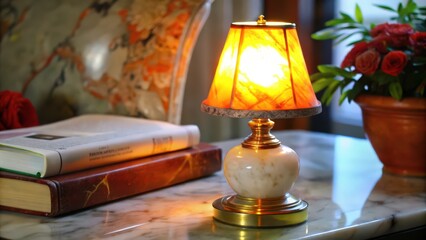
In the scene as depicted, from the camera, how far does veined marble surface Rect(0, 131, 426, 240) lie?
109 cm

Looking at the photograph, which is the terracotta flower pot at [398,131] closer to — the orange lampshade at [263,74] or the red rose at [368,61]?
the red rose at [368,61]

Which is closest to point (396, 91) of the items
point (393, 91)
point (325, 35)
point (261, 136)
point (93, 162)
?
point (393, 91)

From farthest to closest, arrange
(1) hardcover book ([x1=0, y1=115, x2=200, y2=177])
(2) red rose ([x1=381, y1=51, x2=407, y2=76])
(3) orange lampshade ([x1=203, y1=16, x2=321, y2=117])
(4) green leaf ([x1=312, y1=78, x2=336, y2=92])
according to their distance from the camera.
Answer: (4) green leaf ([x1=312, y1=78, x2=336, y2=92]), (2) red rose ([x1=381, y1=51, x2=407, y2=76]), (1) hardcover book ([x1=0, y1=115, x2=200, y2=177]), (3) orange lampshade ([x1=203, y1=16, x2=321, y2=117])

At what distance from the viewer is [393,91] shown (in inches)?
55.4

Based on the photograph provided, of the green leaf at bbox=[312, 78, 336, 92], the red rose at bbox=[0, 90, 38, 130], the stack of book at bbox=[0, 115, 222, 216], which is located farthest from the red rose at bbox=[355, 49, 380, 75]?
the red rose at bbox=[0, 90, 38, 130]

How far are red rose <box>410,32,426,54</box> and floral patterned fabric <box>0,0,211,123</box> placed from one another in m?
0.40

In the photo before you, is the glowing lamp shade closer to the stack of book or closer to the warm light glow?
the warm light glow

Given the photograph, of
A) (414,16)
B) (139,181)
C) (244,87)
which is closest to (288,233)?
(244,87)

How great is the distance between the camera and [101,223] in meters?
1.14

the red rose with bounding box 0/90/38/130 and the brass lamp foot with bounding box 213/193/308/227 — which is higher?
the red rose with bounding box 0/90/38/130

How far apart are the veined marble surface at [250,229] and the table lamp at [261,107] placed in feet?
0.11

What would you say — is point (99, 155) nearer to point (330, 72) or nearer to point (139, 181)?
point (139, 181)

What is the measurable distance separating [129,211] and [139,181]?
3.8 inches

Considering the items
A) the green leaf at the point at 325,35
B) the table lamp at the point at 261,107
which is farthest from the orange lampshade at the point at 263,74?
the green leaf at the point at 325,35
